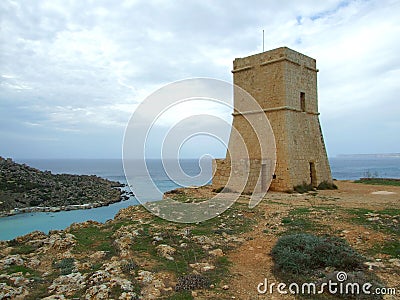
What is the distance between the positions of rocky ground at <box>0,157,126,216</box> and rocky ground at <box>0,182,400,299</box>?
19.9m

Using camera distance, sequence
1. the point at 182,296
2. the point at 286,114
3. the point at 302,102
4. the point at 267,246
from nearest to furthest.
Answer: the point at 182,296
the point at 267,246
the point at 286,114
the point at 302,102

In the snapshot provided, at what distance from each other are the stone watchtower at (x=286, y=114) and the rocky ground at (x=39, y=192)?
17620 mm

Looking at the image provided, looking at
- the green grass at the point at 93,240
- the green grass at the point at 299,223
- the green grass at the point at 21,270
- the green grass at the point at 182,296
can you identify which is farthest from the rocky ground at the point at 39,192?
the green grass at the point at 182,296

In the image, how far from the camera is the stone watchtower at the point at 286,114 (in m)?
15.0

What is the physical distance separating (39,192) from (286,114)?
81.2ft

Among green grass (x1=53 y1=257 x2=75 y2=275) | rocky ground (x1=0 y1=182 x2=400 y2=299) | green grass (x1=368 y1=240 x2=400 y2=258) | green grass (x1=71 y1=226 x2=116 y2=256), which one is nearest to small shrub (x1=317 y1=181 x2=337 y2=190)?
rocky ground (x1=0 y1=182 x2=400 y2=299)

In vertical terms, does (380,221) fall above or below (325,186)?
below

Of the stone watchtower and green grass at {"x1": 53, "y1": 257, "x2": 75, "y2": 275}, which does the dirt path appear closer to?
green grass at {"x1": 53, "y1": 257, "x2": 75, "y2": 275}

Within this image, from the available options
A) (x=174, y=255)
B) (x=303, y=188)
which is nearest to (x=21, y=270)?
(x=174, y=255)

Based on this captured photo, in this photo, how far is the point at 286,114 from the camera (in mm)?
15109

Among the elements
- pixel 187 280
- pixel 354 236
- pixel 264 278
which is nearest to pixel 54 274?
pixel 187 280

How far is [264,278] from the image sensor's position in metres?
4.95

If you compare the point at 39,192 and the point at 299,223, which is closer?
the point at 299,223

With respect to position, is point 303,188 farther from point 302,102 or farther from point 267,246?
point 267,246
